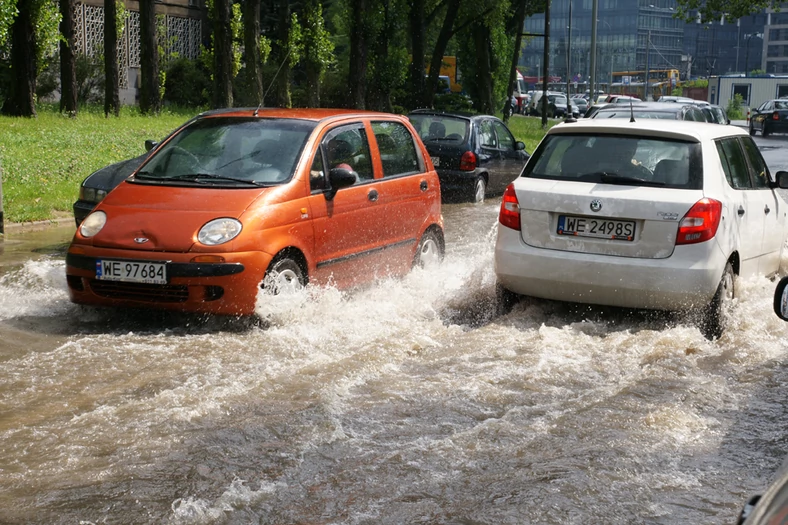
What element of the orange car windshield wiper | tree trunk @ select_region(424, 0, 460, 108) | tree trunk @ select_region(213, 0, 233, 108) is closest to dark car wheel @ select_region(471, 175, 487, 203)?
tree trunk @ select_region(213, 0, 233, 108)

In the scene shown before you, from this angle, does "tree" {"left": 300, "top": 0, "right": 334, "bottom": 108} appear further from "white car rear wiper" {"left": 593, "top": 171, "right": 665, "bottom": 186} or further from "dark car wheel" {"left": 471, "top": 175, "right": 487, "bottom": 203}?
"white car rear wiper" {"left": 593, "top": 171, "right": 665, "bottom": 186}

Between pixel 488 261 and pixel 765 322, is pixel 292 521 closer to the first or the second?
pixel 765 322

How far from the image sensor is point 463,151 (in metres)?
18.0

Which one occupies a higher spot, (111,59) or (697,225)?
(111,59)

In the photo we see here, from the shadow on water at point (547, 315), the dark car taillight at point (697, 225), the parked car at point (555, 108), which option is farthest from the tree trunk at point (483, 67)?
the dark car taillight at point (697, 225)

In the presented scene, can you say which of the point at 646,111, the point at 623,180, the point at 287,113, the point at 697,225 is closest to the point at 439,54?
the point at 646,111

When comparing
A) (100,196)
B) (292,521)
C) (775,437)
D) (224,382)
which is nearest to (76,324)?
(224,382)

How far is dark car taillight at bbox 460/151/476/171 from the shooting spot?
59.1ft

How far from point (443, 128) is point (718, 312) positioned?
1077 centimetres

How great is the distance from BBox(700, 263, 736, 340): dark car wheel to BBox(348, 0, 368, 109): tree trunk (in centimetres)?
2180

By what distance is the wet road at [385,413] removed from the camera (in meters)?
4.74

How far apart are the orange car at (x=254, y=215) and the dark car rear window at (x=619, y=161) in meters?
1.51

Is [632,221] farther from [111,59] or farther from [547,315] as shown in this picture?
[111,59]

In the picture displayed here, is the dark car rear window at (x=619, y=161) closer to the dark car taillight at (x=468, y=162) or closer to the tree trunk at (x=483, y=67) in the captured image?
the dark car taillight at (x=468, y=162)
